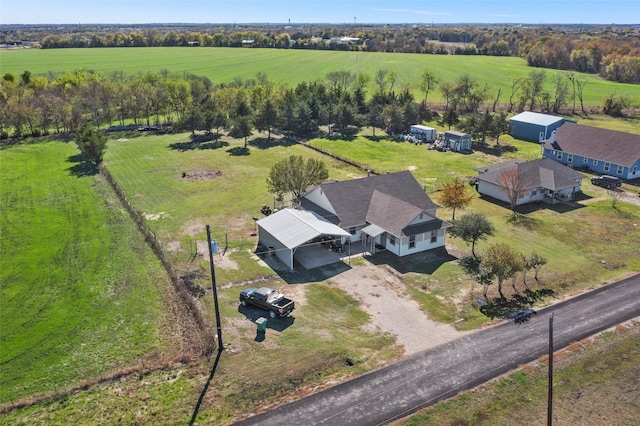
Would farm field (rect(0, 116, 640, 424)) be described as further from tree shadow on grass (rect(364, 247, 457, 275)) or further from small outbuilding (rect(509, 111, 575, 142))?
small outbuilding (rect(509, 111, 575, 142))

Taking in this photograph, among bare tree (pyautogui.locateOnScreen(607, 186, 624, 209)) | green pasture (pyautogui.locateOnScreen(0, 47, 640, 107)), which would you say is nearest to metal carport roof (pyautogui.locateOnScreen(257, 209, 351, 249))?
bare tree (pyautogui.locateOnScreen(607, 186, 624, 209))

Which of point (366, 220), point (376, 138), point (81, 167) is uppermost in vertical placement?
point (366, 220)

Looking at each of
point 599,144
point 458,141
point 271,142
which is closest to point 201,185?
point 271,142

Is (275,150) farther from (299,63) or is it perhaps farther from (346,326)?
(299,63)

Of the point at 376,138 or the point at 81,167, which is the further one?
the point at 376,138

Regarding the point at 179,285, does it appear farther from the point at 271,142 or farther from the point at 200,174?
the point at 271,142

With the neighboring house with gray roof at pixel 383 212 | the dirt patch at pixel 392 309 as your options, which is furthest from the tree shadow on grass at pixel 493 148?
the dirt patch at pixel 392 309

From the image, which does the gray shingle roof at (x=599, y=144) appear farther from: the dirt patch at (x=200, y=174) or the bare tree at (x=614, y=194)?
the dirt patch at (x=200, y=174)
